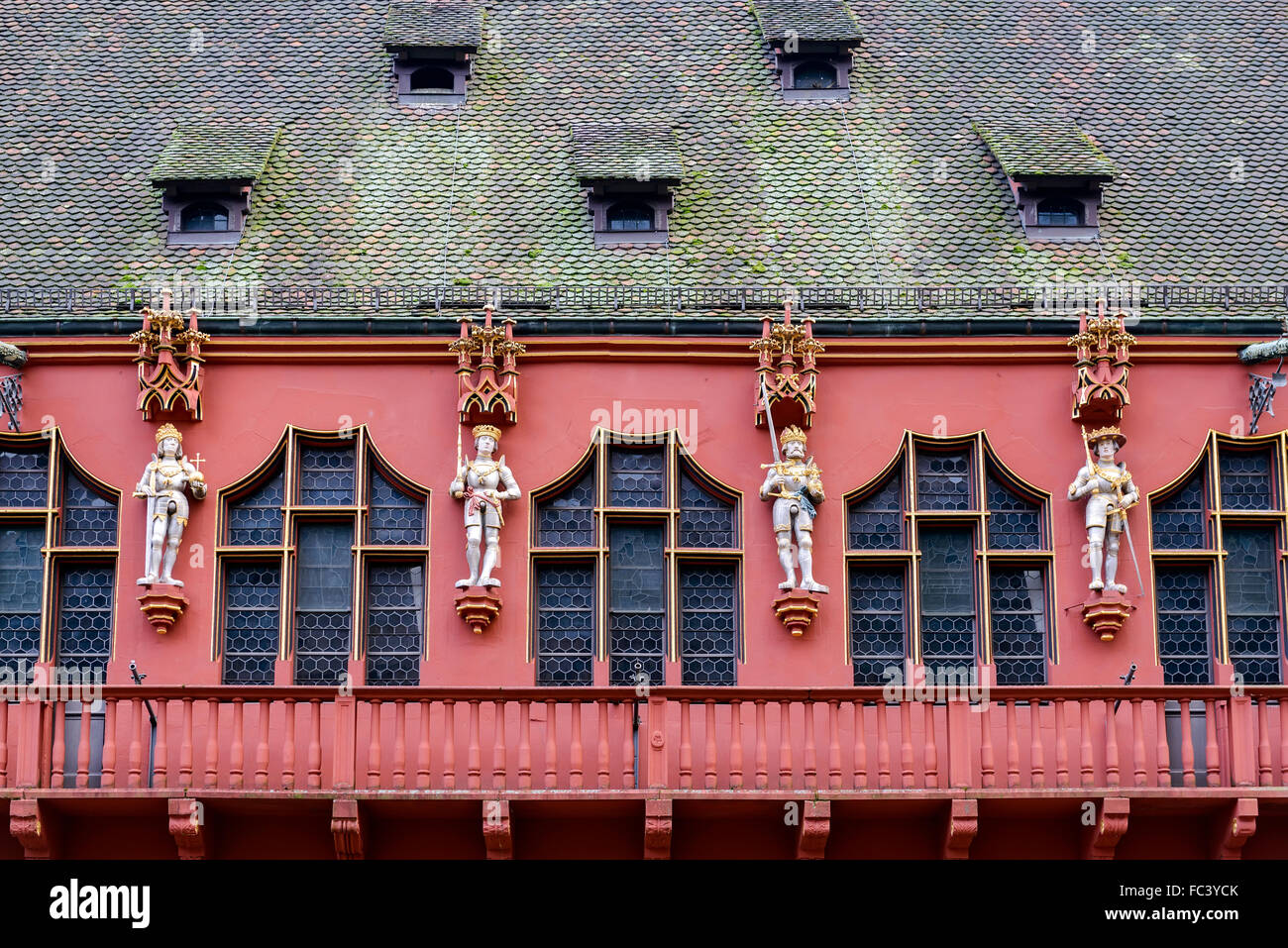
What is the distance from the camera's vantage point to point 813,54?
31.4 metres

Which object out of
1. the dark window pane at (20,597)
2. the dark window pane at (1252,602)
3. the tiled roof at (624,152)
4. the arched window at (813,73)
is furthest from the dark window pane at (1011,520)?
the dark window pane at (20,597)

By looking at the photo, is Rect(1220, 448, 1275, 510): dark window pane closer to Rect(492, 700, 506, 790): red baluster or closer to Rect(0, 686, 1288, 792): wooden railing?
Rect(0, 686, 1288, 792): wooden railing

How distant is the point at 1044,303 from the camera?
27.1m

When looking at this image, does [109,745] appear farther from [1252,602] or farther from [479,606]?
[1252,602]

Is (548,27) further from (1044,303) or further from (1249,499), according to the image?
(1249,499)

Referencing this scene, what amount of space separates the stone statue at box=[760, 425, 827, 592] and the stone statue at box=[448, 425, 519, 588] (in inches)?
102

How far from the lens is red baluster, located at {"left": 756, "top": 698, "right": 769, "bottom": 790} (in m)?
23.3

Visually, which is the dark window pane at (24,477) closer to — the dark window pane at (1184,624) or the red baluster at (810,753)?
the red baluster at (810,753)

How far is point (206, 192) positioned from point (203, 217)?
309mm

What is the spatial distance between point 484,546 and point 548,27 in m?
9.65

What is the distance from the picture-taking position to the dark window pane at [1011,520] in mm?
25891

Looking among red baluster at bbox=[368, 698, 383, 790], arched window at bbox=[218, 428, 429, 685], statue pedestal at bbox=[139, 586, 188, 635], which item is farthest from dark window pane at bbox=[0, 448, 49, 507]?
red baluster at bbox=[368, 698, 383, 790]

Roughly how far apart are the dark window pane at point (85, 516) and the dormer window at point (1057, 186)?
10.5 m

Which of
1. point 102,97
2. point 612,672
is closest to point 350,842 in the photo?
point 612,672
